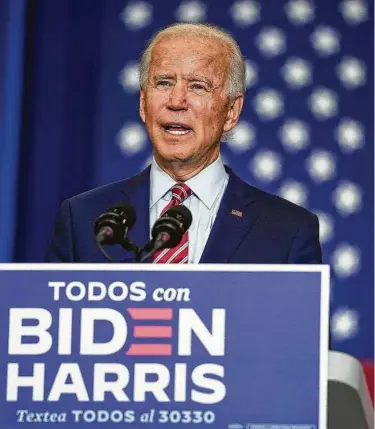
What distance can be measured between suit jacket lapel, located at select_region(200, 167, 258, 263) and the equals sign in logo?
997mm

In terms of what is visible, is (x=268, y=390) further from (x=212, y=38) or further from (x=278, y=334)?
(x=212, y=38)

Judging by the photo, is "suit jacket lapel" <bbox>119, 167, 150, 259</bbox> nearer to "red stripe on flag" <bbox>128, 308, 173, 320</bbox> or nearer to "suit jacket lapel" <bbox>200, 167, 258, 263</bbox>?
"suit jacket lapel" <bbox>200, 167, 258, 263</bbox>

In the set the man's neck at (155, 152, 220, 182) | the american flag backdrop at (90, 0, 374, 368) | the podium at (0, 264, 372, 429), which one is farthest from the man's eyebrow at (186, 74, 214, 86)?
the podium at (0, 264, 372, 429)

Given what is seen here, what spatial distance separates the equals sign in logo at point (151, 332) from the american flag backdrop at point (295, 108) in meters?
1.98

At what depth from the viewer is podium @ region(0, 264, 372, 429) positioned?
137 centimetres

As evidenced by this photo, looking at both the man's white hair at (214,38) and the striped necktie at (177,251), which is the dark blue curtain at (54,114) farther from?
the striped necktie at (177,251)

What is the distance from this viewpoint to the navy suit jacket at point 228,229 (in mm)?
2432

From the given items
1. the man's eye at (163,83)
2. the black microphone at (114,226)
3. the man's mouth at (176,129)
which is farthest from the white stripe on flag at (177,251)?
the black microphone at (114,226)

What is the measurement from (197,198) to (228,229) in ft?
0.45

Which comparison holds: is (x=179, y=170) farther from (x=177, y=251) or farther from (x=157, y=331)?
(x=157, y=331)

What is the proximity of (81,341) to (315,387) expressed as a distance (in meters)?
0.33

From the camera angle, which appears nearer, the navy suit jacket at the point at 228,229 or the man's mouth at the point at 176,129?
the navy suit jacket at the point at 228,229

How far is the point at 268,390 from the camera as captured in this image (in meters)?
1.37

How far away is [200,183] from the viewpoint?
2594mm
